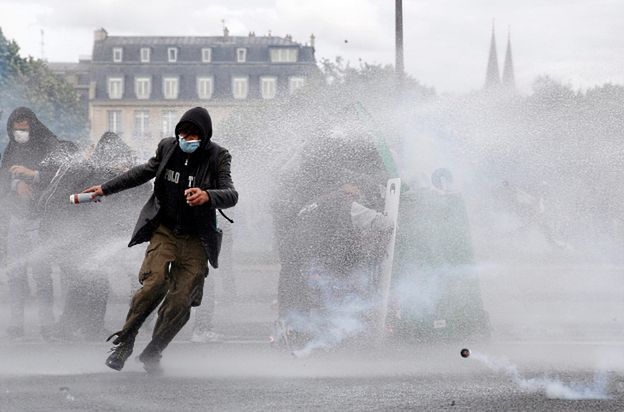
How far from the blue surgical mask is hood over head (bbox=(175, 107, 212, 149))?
5 centimetres

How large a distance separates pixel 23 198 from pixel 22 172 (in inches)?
8.1

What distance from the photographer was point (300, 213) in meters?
7.87

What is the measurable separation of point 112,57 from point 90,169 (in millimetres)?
69302

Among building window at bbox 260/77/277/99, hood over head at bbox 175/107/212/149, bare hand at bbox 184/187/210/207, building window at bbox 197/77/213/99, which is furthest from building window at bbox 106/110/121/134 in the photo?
bare hand at bbox 184/187/210/207

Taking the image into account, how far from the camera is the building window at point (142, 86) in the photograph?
71906mm

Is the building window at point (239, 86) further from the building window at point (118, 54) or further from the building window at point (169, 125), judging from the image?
the building window at point (118, 54)

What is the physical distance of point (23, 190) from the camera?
8539 millimetres

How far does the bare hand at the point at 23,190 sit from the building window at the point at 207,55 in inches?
2580

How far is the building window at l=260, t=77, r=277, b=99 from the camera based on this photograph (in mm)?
69000

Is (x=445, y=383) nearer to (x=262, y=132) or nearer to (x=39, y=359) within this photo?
(x=39, y=359)

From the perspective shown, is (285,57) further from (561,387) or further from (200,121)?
(561,387)

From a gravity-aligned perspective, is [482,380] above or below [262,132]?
below

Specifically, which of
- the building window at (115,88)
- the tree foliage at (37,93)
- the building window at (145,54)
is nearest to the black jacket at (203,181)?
the tree foliage at (37,93)

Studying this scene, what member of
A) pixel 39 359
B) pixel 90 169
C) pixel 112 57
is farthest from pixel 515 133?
pixel 112 57
